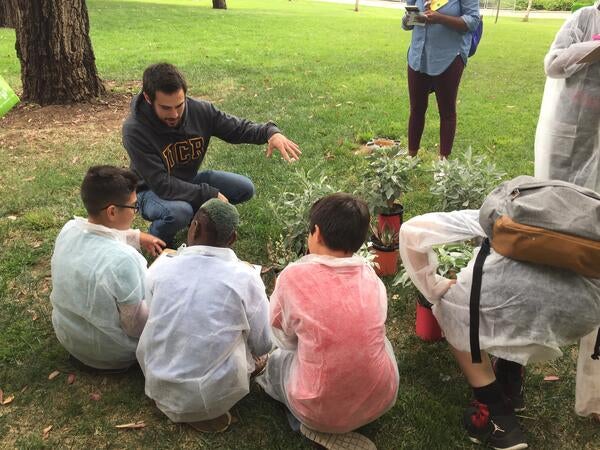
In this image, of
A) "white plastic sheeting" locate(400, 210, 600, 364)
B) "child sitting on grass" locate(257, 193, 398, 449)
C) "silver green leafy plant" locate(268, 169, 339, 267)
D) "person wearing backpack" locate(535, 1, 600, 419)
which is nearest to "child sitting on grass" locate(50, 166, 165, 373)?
"child sitting on grass" locate(257, 193, 398, 449)

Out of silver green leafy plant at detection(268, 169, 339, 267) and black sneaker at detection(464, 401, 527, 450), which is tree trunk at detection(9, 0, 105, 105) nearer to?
silver green leafy plant at detection(268, 169, 339, 267)

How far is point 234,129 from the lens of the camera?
394cm

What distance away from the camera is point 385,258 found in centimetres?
357

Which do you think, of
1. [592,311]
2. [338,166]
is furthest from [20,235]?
[592,311]

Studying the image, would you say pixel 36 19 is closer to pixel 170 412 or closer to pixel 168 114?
pixel 168 114

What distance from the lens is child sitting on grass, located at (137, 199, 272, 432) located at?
2312 mm

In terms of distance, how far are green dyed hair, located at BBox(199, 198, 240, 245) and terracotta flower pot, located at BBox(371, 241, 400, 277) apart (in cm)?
141

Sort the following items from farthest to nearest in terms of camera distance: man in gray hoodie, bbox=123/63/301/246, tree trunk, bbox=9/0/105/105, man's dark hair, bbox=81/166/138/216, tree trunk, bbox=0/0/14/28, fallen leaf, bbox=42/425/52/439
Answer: tree trunk, bbox=0/0/14/28 < tree trunk, bbox=9/0/105/105 < man in gray hoodie, bbox=123/63/301/246 < man's dark hair, bbox=81/166/138/216 < fallen leaf, bbox=42/425/52/439

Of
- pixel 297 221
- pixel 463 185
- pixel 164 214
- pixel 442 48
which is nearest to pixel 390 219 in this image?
pixel 463 185

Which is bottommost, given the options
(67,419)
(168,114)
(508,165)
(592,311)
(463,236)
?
(67,419)

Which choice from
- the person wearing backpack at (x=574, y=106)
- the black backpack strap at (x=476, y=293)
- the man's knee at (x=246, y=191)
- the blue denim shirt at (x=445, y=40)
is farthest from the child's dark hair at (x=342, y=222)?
the blue denim shirt at (x=445, y=40)

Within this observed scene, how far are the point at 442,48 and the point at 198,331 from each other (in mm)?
3323

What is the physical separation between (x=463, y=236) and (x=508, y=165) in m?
3.58

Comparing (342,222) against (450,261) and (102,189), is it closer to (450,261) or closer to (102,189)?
(450,261)
